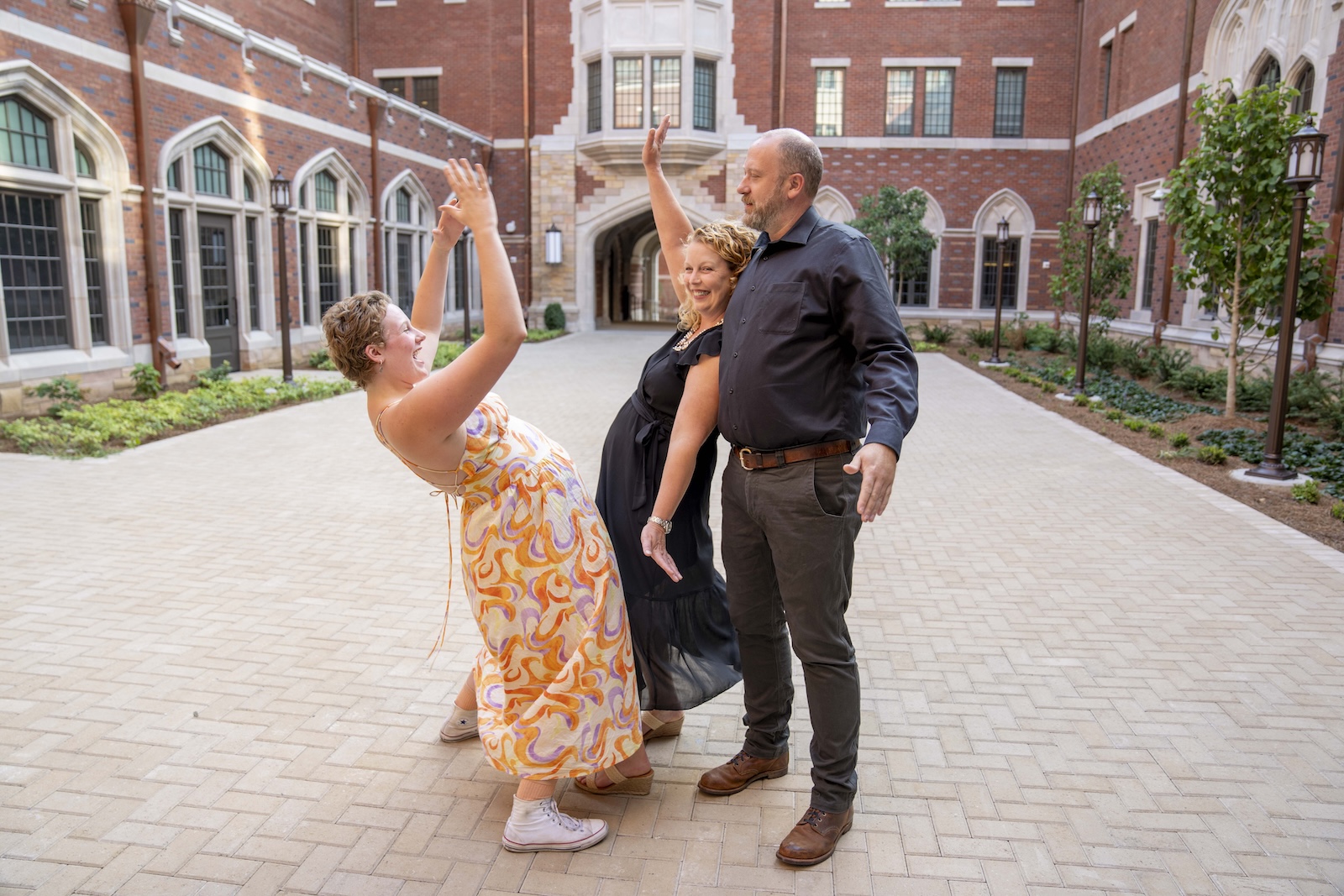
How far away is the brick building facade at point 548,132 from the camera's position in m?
12.4

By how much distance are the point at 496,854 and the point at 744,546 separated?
3.90ft

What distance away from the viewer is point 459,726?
3572mm

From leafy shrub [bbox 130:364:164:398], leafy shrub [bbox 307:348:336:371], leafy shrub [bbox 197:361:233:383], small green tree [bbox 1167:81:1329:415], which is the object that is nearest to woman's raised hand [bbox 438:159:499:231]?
small green tree [bbox 1167:81:1329:415]

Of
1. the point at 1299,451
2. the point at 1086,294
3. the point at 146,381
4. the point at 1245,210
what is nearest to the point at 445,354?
the point at 146,381

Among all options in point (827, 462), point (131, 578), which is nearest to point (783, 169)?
point (827, 462)

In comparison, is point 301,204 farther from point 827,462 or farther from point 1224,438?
point 827,462

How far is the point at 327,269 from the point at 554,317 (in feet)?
28.8

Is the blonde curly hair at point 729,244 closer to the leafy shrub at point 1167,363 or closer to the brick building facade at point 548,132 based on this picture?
the brick building facade at point 548,132

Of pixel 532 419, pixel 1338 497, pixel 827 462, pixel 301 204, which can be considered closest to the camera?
pixel 827 462

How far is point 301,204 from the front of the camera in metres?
17.7

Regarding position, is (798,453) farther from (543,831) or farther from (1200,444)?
(1200,444)

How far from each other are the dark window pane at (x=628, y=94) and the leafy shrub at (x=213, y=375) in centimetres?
1517

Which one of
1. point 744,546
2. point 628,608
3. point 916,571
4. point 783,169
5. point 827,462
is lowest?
point 916,571

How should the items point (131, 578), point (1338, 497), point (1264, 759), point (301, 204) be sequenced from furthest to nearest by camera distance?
point (301, 204), point (1338, 497), point (131, 578), point (1264, 759)
